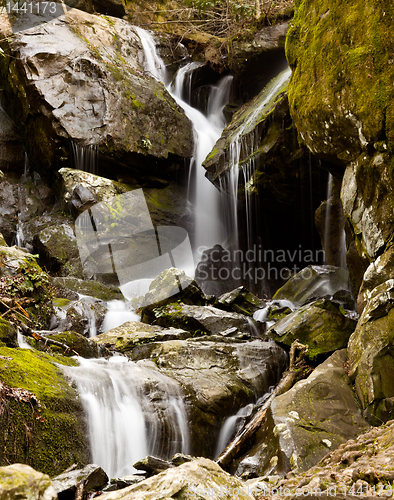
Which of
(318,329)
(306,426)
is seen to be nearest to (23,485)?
(306,426)

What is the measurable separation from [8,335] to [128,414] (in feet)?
5.44

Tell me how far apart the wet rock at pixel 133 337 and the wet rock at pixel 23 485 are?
4.65 meters

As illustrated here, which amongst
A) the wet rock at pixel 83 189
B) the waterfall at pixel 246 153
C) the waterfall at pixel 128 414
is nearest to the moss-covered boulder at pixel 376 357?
the waterfall at pixel 128 414

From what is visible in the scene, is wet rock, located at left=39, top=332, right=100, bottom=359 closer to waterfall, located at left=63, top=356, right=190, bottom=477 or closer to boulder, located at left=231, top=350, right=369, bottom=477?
waterfall, located at left=63, top=356, right=190, bottom=477

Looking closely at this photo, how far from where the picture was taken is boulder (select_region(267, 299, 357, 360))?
5648 mm

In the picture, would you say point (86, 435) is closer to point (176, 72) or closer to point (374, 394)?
point (374, 394)

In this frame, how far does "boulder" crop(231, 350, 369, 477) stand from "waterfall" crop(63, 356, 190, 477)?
2.93 feet

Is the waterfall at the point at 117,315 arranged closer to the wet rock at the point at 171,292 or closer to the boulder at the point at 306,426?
the wet rock at the point at 171,292

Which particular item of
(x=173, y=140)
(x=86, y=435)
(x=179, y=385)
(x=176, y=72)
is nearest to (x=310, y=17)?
(x=179, y=385)

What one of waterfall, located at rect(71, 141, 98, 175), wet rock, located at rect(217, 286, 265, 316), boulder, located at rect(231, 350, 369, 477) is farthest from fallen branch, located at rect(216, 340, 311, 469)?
waterfall, located at rect(71, 141, 98, 175)

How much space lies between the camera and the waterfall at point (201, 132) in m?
14.2

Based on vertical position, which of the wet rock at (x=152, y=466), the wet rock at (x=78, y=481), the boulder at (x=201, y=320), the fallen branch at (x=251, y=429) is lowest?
the fallen branch at (x=251, y=429)

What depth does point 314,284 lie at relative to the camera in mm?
9609
